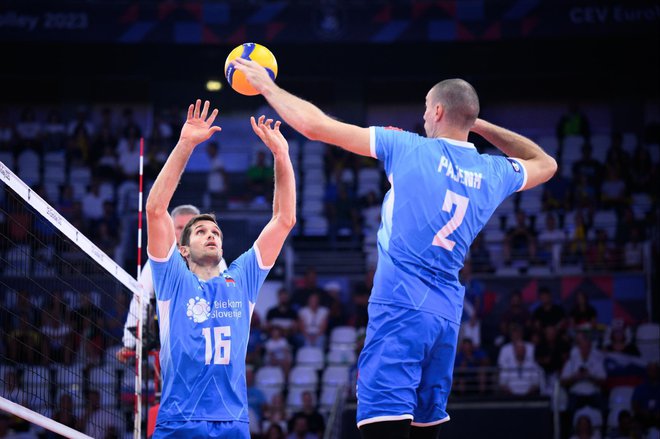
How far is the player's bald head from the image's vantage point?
4.93 metres

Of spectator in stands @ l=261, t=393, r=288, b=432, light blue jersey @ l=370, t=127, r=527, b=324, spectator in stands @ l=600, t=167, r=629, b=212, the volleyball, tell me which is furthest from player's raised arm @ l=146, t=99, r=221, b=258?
spectator in stands @ l=600, t=167, r=629, b=212

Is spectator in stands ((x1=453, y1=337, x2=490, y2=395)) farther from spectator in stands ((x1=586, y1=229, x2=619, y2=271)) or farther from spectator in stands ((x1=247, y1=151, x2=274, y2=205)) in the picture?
spectator in stands ((x1=247, y1=151, x2=274, y2=205))

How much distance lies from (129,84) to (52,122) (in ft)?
9.56

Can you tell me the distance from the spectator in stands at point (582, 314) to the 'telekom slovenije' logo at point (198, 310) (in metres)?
11.8

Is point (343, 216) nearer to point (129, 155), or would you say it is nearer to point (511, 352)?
point (129, 155)

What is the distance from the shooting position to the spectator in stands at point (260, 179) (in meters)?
20.2

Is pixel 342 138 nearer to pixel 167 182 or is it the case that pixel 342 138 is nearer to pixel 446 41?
pixel 167 182

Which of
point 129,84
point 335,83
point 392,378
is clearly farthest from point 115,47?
point 392,378

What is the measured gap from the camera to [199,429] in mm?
5203

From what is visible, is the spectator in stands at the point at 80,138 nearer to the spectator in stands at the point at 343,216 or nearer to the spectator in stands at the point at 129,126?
the spectator in stands at the point at 129,126

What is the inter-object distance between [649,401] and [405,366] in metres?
11.1

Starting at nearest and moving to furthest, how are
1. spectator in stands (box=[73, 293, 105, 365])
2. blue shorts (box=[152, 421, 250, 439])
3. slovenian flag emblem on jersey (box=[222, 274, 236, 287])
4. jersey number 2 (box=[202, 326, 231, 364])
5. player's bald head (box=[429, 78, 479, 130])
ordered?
player's bald head (box=[429, 78, 479, 130]), blue shorts (box=[152, 421, 250, 439]), jersey number 2 (box=[202, 326, 231, 364]), slovenian flag emblem on jersey (box=[222, 274, 236, 287]), spectator in stands (box=[73, 293, 105, 365])

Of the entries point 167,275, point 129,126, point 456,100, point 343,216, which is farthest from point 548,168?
point 129,126

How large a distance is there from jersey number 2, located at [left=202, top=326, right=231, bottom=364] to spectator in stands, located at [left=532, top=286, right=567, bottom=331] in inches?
445
